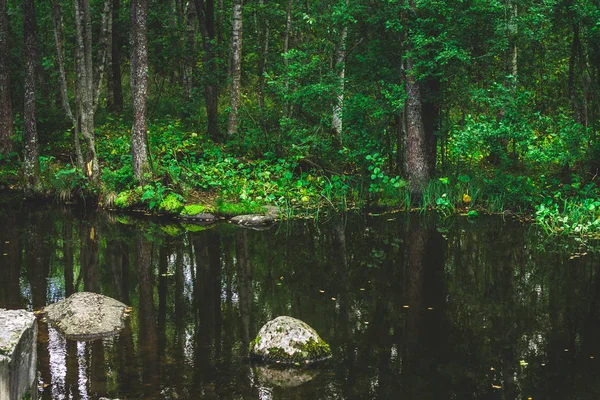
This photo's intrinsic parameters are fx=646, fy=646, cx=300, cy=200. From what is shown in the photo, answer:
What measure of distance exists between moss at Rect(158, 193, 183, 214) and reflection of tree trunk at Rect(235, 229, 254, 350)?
8.51 ft

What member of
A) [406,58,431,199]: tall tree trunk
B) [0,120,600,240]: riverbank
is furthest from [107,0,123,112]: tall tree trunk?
[406,58,431,199]: tall tree trunk

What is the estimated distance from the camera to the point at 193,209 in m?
16.3

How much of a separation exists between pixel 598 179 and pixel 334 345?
35.8 feet

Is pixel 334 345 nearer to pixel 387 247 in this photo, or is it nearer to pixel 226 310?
pixel 226 310

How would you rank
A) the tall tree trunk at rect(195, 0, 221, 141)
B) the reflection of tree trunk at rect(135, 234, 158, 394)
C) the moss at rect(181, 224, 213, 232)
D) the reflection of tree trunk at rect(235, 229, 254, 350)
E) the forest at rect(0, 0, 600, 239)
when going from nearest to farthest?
the reflection of tree trunk at rect(135, 234, 158, 394)
the reflection of tree trunk at rect(235, 229, 254, 350)
the moss at rect(181, 224, 213, 232)
the forest at rect(0, 0, 600, 239)
the tall tree trunk at rect(195, 0, 221, 141)

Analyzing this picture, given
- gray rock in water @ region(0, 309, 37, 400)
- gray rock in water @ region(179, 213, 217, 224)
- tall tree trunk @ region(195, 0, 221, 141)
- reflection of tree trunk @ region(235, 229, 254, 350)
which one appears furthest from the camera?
tall tree trunk @ region(195, 0, 221, 141)

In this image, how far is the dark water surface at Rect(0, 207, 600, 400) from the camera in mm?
6621

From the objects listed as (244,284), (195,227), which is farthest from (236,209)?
(244,284)

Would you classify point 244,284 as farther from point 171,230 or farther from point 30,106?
point 30,106

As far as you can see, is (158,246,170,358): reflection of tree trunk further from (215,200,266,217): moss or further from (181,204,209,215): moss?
(215,200,266,217): moss

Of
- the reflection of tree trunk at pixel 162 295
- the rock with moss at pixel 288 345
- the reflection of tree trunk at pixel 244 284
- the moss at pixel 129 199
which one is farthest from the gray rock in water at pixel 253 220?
the rock with moss at pixel 288 345

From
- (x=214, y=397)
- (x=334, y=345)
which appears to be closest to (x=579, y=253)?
(x=334, y=345)

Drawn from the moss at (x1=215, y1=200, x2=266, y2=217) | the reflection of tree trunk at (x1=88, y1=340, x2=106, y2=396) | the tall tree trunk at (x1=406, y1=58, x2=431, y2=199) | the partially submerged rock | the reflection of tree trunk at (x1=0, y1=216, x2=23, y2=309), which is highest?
the tall tree trunk at (x1=406, y1=58, x2=431, y2=199)

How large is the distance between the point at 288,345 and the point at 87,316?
2.79 metres
